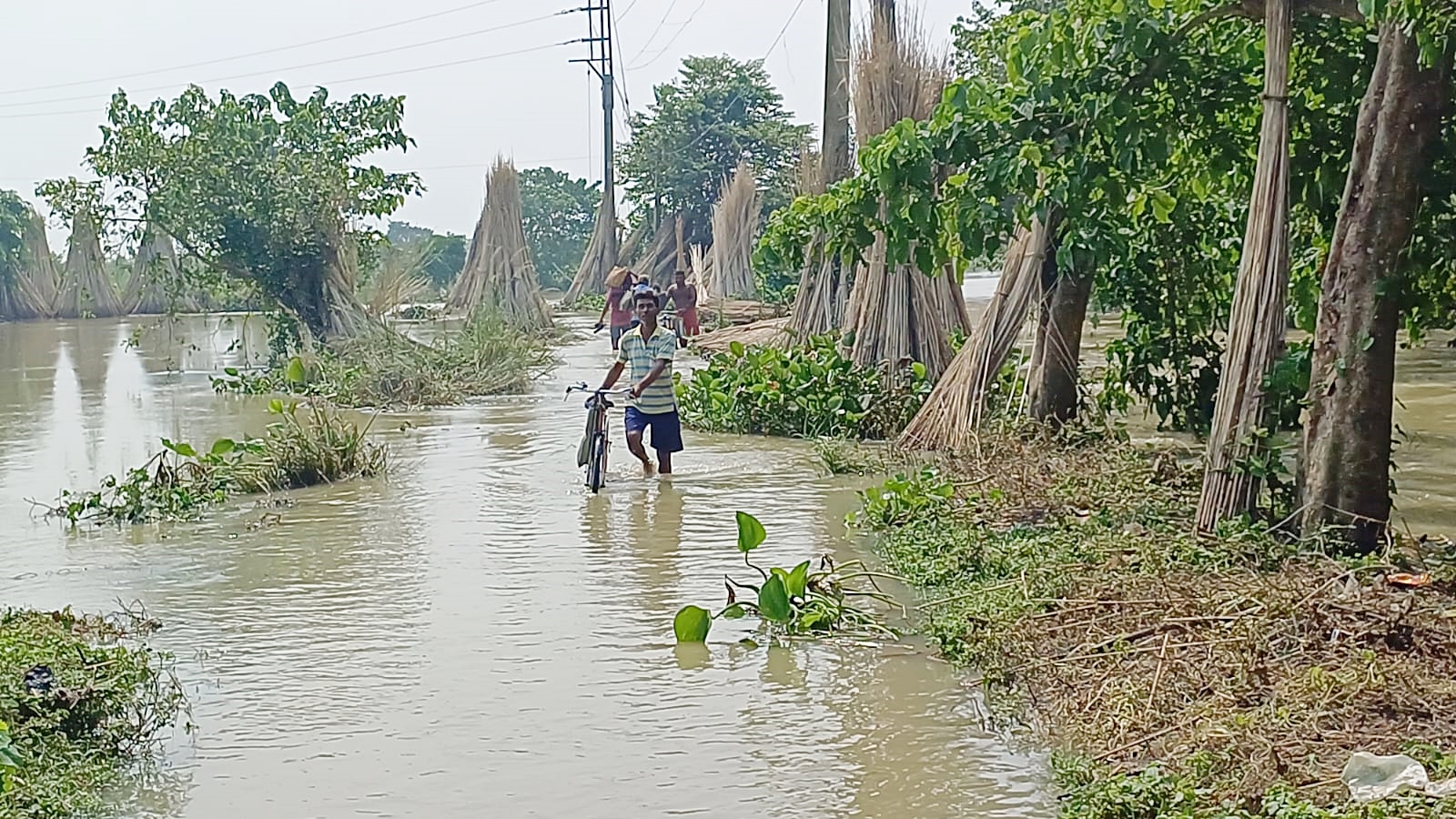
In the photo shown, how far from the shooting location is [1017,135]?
317 inches

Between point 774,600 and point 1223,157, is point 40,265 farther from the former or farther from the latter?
point 774,600

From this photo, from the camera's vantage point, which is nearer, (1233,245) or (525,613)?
(525,613)

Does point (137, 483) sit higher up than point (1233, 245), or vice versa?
point (1233, 245)

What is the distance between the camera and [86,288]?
133ft

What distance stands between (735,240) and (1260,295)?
23.8m

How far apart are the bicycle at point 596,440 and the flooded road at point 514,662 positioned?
161mm

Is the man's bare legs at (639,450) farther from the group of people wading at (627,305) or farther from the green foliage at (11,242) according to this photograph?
the green foliage at (11,242)

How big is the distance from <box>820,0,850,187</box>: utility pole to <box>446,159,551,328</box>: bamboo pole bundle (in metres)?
11.3

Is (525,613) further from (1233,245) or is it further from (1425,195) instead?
(1233,245)

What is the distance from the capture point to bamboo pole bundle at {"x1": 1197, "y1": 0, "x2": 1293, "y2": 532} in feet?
22.9

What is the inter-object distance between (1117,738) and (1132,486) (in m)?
4.19

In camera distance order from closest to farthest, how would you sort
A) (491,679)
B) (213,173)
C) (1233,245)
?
(491,679) → (1233,245) → (213,173)

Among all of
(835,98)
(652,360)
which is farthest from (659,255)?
(652,360)

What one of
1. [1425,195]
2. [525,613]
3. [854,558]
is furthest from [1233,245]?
[525,613]
